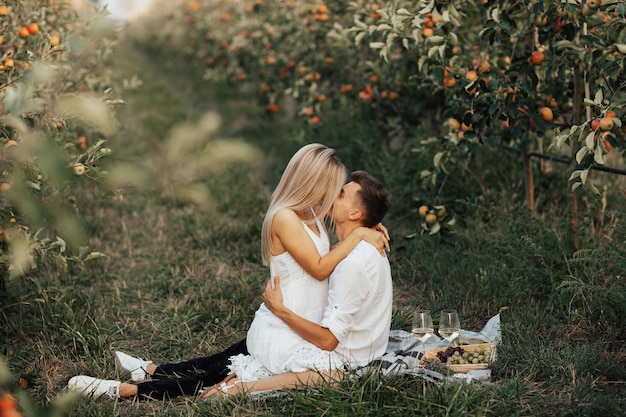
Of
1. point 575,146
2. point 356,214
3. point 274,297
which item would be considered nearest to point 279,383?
point 274,297

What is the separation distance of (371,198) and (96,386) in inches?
51.6

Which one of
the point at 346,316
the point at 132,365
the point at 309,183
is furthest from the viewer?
the point at 132,365

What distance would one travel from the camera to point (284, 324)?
2820 millimetres

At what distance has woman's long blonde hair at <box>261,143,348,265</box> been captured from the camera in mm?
2770

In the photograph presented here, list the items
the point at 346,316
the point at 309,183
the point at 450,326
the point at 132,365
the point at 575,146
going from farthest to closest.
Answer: the point at 575,146
the point at 132,365
the point at 450,326
the point at 309,183
the point at 346,316

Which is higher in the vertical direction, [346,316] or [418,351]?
[346,316]

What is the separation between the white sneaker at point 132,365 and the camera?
2.99 metres

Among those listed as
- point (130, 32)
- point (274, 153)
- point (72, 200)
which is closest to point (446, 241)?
point (72, 200)

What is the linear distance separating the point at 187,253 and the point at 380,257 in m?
2.15

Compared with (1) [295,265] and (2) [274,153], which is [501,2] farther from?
(2) [274,153]

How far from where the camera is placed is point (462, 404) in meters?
2.39

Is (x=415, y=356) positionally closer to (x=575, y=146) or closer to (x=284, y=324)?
(x=284, y=324)

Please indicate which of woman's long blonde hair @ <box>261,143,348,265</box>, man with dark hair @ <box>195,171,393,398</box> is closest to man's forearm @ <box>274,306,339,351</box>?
man with dark hair @ <box>195,171,393,398</box>

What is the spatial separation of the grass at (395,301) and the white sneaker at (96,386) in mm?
72
